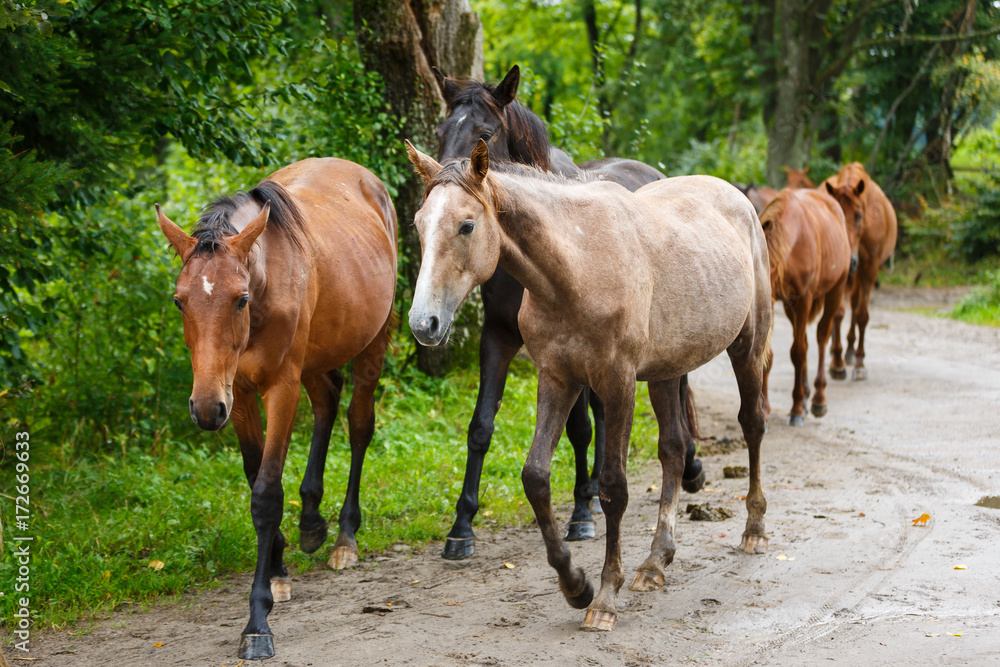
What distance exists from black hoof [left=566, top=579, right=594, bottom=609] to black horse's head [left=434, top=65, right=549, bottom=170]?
2549 mm

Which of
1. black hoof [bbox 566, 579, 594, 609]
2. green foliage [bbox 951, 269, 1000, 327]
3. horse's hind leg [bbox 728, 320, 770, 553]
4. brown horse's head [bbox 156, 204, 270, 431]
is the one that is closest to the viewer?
brown horse's head [bbox 156, 204, 270, 431]

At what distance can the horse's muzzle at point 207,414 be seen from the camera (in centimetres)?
366

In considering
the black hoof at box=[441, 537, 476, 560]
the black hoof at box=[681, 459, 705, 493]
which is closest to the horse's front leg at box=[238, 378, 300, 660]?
the black hoof at box=[441, 537, 476, 560]

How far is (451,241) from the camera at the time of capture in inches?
139

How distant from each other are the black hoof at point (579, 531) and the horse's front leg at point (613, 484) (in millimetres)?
1395

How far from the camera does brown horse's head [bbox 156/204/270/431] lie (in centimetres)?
371

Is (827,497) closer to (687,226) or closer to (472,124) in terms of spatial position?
(687,226)

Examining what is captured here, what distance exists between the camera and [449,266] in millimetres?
3531

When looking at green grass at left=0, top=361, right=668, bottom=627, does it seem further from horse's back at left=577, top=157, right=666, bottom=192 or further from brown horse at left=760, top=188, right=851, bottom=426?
horse's back at left=577, top=157, right=666, bottom=192

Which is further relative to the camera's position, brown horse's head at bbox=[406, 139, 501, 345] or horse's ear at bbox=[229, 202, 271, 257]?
horse's ear at bbox=[229, 202, 271, 257]

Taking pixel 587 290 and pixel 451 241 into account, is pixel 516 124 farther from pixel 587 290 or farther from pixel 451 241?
pixel 451 241

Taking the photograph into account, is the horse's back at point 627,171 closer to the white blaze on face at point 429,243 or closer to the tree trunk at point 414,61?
the tree trunk at point 414,61

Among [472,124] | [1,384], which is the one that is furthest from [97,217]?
[472,124]

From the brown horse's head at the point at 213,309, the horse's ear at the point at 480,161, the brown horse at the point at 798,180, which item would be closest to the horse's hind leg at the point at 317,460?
the brown horse's head at the point at 213,309
